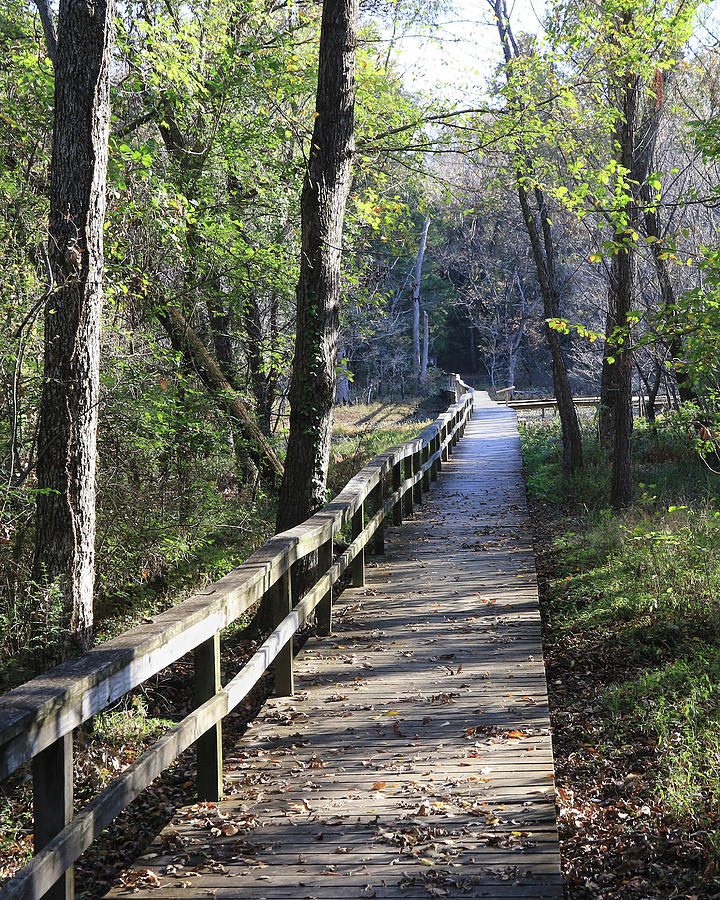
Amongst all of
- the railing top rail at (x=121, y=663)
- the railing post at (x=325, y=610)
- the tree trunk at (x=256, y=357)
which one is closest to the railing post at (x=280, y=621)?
the railing top rail at (x=121, y=663)

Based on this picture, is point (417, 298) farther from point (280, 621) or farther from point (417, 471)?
point (280, 621)

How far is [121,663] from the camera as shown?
10.4 ft

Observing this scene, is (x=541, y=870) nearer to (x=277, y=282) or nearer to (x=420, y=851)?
(x=420, y=851)

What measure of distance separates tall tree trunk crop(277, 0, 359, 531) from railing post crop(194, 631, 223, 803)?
3.97 metres

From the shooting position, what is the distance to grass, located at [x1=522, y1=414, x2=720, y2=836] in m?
5.18

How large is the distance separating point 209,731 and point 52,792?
1398mm

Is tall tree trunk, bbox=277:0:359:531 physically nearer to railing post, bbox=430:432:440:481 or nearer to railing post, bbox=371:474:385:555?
railing post, bbox=371:474:385:555

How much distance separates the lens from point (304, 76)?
38.2 ft

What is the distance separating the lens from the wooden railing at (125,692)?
257 cm

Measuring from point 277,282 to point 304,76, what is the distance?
2.96 meters

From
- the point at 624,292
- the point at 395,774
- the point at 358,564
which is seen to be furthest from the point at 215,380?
the point at 395,774

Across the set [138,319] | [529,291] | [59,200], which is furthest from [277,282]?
[529,291]

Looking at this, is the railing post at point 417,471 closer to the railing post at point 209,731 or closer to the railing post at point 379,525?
the railing post at point 379,525

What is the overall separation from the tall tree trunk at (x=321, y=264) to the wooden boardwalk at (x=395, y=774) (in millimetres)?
1223
